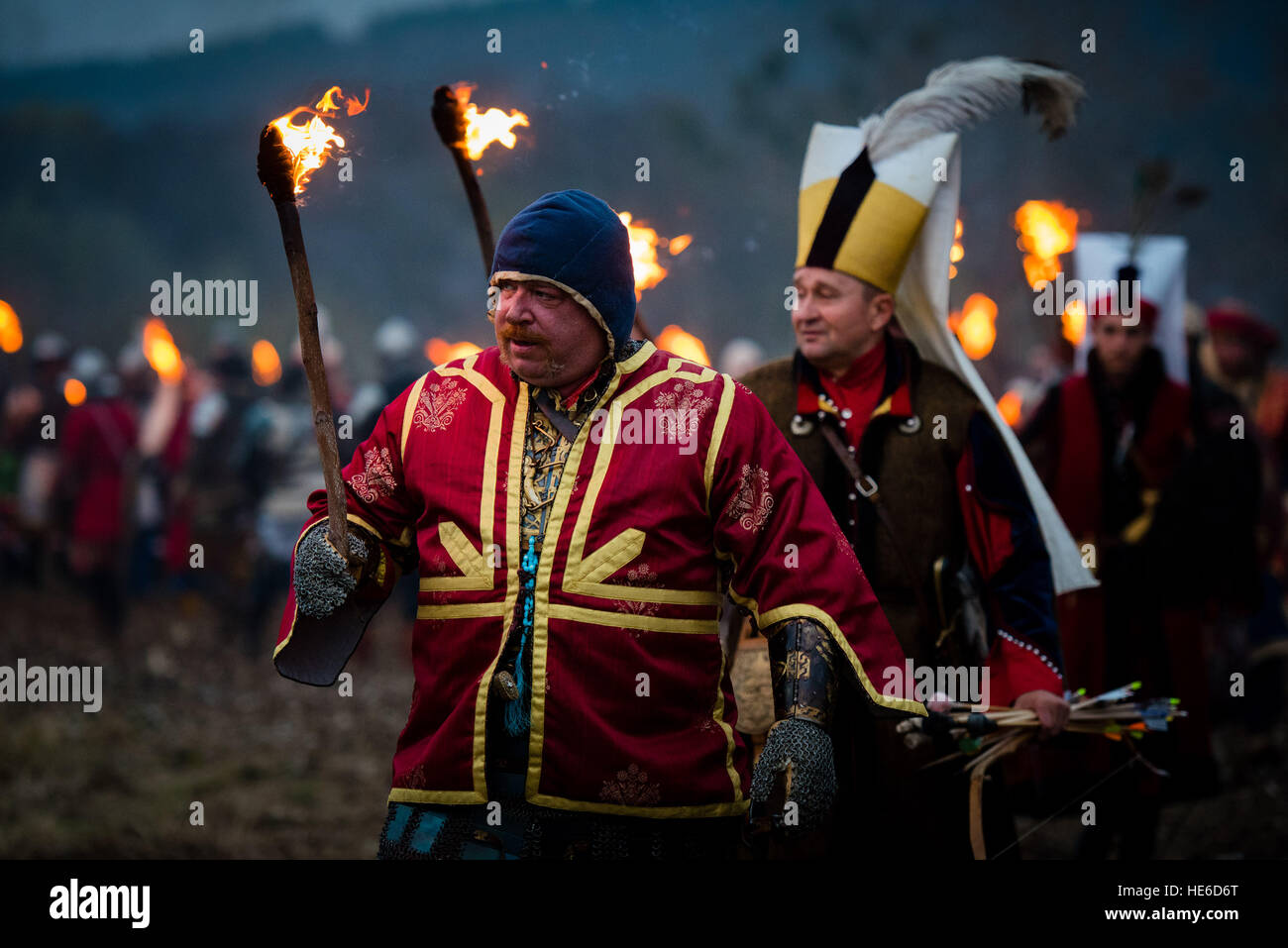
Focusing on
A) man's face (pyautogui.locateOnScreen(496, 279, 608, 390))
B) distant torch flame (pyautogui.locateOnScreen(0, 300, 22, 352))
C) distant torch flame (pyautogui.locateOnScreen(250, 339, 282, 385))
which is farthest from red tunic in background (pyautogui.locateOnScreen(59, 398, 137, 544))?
man's face (pyautogui.locateOnScreen(496, 279, 608, 390))

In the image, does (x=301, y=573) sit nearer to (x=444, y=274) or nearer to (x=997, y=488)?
(x=997, y=488)

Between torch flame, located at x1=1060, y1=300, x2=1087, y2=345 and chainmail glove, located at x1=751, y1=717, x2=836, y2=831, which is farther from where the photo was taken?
torch flame, located at x1=1060, y1=300, x2=1087, y2=345

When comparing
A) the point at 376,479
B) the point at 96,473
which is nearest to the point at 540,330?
the point at 376,479

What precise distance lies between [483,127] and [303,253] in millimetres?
835

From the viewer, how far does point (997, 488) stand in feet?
12.8

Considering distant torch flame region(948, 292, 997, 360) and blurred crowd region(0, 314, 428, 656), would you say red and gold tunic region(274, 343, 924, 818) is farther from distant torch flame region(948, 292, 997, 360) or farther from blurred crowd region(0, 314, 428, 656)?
blurred crowd region(0, 314, 428, 656)

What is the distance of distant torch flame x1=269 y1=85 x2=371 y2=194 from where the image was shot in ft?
10.3

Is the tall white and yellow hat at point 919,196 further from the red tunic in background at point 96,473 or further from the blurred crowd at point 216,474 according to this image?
the red tunic in background at point 96,473

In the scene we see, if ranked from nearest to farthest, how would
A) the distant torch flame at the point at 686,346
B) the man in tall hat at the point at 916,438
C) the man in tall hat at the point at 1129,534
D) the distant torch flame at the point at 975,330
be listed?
the man in tall hat at the point at 916,438
the man in tall hat at the point at 1129,534
the distant torch flame at the point at 686,346
the distant torch flame at the point at 975,330

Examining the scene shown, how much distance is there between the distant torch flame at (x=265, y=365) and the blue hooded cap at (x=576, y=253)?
10.0 m

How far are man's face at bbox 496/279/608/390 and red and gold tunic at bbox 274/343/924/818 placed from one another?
0.12m

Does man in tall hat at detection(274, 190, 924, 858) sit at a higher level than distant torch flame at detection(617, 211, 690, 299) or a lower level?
lower

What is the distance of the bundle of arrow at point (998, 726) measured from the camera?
11.9ft

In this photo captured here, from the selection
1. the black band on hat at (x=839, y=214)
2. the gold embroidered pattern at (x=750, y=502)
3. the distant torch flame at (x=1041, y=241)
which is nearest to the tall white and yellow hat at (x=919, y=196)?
the black band on hat at (x=839, y=214)
